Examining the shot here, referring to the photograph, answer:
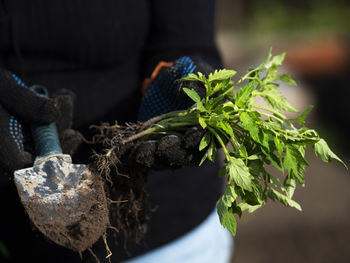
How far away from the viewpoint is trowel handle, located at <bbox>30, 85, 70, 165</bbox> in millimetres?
1074

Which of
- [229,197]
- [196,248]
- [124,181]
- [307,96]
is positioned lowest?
[307,96]

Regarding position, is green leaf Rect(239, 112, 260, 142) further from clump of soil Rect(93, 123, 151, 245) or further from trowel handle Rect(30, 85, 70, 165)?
trowel handle Rect(30, 85, 70, 165)

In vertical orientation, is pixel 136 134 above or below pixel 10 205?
above

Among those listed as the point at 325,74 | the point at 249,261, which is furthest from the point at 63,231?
the point at 325,74

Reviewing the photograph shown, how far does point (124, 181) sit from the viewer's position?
48.3 inches

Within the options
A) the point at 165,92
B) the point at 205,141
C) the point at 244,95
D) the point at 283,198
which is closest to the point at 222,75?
the point at 244,95

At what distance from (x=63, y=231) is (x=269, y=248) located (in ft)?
8.88

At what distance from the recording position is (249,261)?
3305 mm

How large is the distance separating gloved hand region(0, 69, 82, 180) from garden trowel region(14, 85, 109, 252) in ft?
0.22

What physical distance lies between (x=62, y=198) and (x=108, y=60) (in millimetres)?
720

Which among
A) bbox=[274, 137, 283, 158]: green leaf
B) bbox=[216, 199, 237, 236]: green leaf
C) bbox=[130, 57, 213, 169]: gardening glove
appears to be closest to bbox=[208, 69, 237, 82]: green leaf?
bbox=[130, 57, 213, 169]: gardening glove

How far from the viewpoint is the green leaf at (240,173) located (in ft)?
3.08

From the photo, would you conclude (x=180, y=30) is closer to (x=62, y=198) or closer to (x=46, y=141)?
(x=46, y=141)

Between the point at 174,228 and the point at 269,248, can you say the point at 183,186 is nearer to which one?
the point at 174,228
